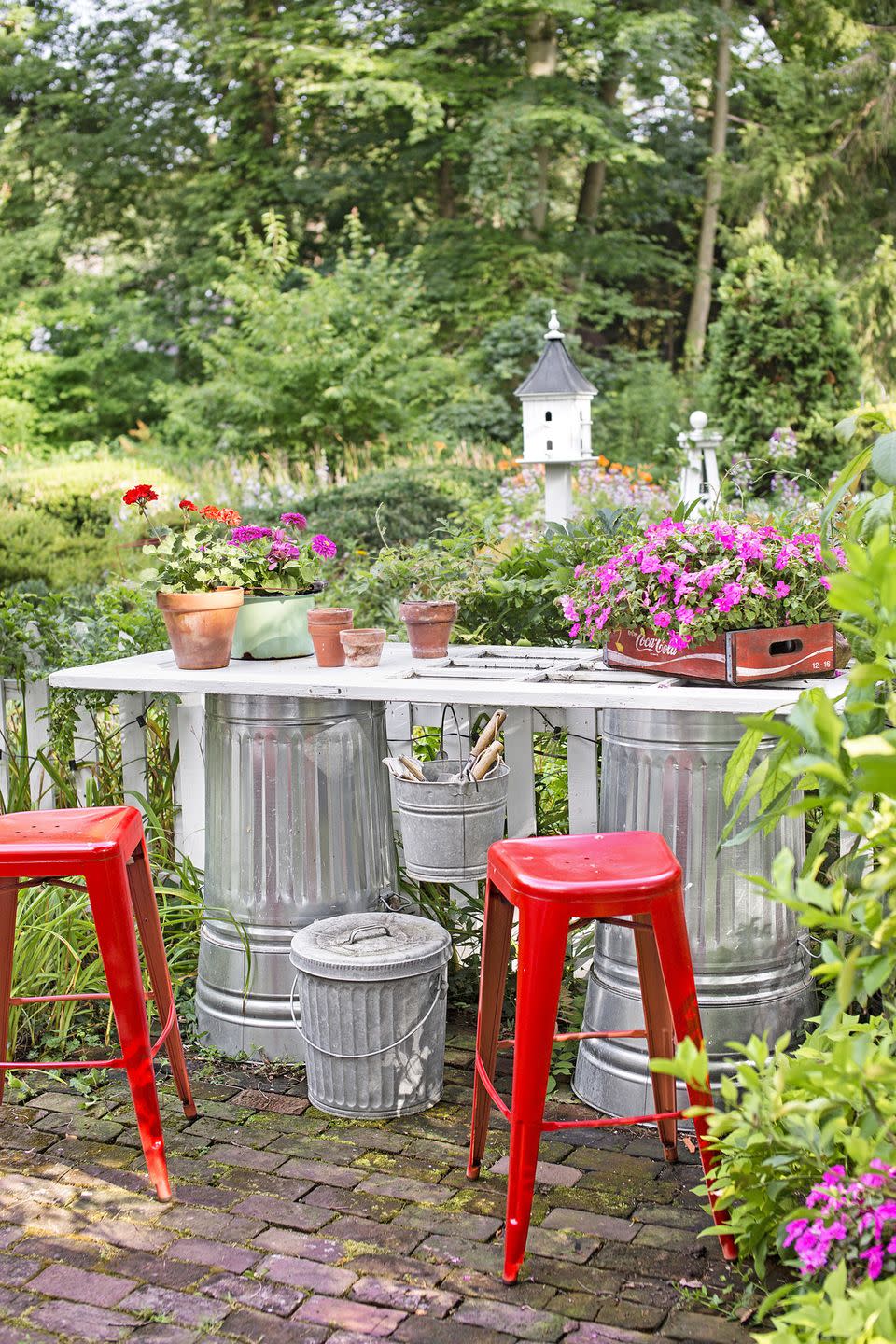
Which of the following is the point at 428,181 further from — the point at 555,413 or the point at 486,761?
the point at 486,761

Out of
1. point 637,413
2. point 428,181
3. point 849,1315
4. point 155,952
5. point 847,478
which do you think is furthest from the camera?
point 428,181

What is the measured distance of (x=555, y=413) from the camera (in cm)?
544

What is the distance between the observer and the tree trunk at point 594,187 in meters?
18.6

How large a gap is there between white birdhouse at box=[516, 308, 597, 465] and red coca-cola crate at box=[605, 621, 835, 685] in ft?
7.87

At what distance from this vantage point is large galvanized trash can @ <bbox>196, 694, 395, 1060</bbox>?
11.0ft

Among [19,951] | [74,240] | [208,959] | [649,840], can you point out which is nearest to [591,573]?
[649,840]

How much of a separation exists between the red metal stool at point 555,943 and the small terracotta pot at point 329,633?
88 centimetres

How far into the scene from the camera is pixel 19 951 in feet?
11.9

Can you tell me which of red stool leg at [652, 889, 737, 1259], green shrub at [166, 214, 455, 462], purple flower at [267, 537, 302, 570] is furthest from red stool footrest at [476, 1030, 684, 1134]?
green shrub at [166, 214, 455, 462]

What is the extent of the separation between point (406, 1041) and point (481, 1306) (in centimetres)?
83

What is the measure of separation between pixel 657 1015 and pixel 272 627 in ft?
4.88

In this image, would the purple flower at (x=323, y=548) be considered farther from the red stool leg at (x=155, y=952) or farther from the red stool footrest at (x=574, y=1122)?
the red stool footrest at (x=574, y=1122)

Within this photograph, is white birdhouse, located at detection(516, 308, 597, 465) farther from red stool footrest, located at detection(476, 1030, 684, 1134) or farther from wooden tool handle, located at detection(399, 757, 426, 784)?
red stool footrest, located at detection(476, 1030, 684, 1134)

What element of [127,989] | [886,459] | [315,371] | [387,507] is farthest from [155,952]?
[315,371]
